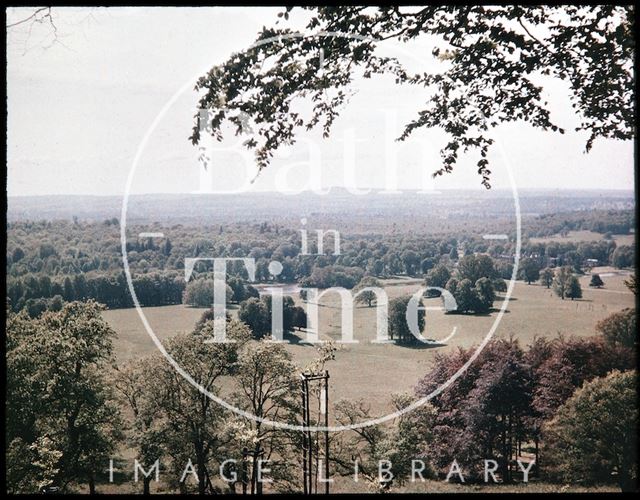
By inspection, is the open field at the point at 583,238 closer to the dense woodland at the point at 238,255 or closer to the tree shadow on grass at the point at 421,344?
the dense woodland at the point at 238,255

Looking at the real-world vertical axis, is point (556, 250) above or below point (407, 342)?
above

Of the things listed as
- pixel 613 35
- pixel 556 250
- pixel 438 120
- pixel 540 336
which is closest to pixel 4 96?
pixel 438 120

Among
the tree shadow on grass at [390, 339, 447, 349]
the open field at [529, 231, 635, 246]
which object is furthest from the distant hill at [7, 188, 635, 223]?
the tree shadow on grass at [390, 339, 447, 349]

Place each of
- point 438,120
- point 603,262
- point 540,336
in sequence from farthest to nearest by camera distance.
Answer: point 540,336 → point 603,262 → point 438,120

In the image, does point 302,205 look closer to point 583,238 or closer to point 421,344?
point 583,238

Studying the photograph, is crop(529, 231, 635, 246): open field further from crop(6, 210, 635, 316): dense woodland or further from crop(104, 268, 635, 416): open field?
crop(104, 268, 635, 416): open field
